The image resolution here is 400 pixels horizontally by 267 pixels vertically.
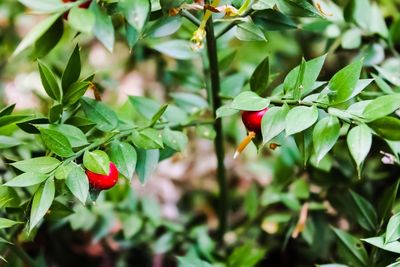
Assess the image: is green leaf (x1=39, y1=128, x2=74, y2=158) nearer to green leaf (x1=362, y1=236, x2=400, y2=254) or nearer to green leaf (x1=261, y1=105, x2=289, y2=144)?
green leaf (x1=261, y1=105, x2=289, y2=144)

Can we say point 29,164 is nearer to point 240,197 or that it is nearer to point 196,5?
point 196,5

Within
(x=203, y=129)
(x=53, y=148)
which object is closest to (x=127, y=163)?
(x=53, y=148)

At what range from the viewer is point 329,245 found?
1371 mm

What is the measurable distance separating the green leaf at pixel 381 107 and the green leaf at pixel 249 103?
17 centimetres

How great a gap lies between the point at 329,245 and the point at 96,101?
764 mm

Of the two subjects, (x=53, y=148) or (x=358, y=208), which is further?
(x=358, y=208)

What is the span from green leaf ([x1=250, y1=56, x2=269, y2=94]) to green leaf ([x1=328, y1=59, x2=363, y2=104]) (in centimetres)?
14

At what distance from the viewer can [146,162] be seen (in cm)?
98

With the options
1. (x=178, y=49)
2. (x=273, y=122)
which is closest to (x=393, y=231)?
(x=273, y=122)

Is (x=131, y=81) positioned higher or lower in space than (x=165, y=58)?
lower

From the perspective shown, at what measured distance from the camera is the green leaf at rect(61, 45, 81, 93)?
0.91 meters

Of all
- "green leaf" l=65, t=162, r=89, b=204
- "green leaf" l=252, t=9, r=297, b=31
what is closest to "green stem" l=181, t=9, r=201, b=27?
"green leaf" l=252, t=9, r=297, b=31

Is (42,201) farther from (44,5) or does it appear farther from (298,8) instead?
(298,8)

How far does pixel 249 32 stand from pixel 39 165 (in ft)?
1.44
